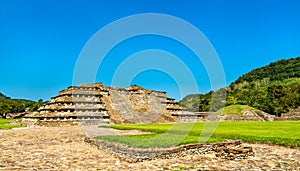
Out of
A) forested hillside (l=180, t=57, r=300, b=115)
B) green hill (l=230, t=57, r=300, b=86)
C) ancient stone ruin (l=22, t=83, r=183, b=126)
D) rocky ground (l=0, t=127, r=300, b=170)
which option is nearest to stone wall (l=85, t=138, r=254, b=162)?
rocky ground (l=0, t=127, r=300, b=170)

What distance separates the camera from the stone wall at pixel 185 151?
12305 millimetres

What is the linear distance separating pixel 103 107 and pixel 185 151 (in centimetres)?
3039

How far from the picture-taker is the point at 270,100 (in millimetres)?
61656

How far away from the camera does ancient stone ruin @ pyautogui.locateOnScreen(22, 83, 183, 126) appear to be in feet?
125

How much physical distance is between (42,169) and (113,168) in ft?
8.96

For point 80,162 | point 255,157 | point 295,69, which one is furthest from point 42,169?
point 295,69

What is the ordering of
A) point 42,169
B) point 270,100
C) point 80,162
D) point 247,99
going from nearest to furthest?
point 42,169, point 80,162, point 270,100, point 247,99

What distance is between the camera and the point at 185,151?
13.2m

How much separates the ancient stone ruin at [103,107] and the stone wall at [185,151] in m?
25.9

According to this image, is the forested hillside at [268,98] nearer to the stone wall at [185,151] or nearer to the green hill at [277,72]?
the green hill at [277,72]

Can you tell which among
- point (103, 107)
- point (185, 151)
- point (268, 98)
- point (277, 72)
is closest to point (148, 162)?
point (185, 151)

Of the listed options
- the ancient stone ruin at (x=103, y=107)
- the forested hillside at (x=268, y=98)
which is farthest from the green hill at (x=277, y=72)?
the ancient stone ruin at (x=103, y=107)

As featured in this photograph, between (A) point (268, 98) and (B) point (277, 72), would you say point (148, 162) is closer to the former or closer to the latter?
(A) point (268, 98)

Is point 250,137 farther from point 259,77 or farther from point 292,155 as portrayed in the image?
point 259,77
